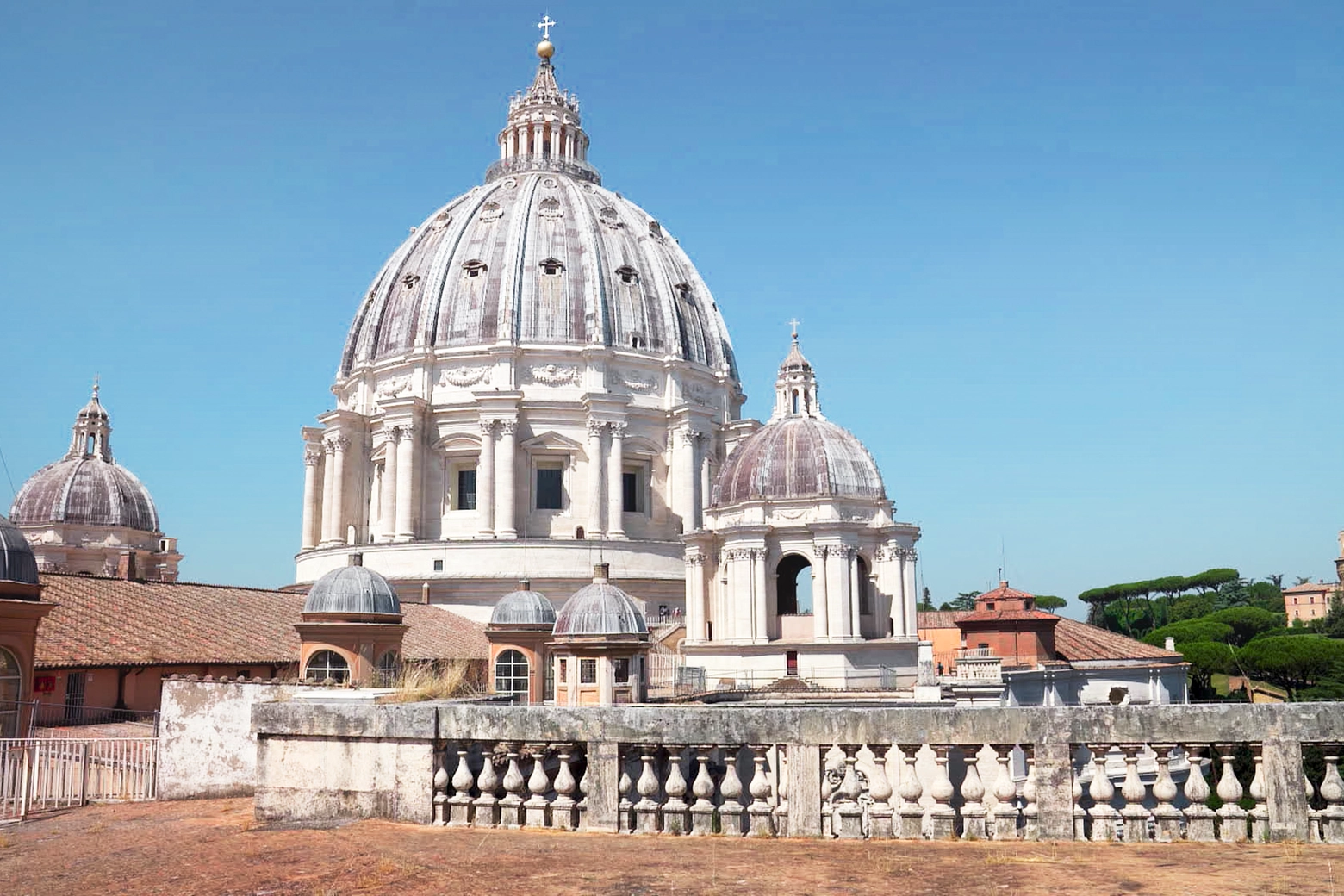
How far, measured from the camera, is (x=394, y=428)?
6525 cm

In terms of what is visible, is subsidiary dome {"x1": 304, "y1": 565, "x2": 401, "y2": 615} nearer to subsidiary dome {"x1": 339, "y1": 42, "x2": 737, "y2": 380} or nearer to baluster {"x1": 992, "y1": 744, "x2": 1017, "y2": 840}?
baluster {"x1": 992, "y1": 744, "x2": 1017, "y2": 840}

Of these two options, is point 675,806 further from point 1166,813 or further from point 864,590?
point 864,590

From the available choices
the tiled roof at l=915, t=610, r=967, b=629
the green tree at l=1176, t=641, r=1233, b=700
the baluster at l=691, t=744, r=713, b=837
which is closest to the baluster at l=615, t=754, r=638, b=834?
the baluster at l=691, t=744, r=713, b=837

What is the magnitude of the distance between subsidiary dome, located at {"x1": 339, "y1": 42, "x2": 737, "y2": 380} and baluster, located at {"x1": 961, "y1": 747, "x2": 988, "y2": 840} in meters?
58.2

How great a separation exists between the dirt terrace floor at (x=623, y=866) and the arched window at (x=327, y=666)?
22208mm

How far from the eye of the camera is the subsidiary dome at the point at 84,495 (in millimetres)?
80062

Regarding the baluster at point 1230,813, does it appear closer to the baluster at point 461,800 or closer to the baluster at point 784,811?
the baluster at point 784,811

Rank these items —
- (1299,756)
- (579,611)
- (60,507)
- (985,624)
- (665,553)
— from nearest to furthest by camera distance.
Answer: (1299,756)
(579,611)
(985,624)
(665,553)
(60,507)

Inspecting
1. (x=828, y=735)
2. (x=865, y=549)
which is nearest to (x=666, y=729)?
(x=828, y=735)

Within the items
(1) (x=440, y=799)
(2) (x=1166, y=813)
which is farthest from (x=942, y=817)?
(1) (x=440, y=799)

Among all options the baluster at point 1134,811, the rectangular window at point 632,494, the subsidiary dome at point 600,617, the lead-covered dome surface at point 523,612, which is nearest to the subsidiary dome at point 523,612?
the lead-covered dome surface at point 523,612

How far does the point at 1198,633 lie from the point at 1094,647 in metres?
42.6

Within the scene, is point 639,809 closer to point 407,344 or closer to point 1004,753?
point 1004,753

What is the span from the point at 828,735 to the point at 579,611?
27.5 metres
